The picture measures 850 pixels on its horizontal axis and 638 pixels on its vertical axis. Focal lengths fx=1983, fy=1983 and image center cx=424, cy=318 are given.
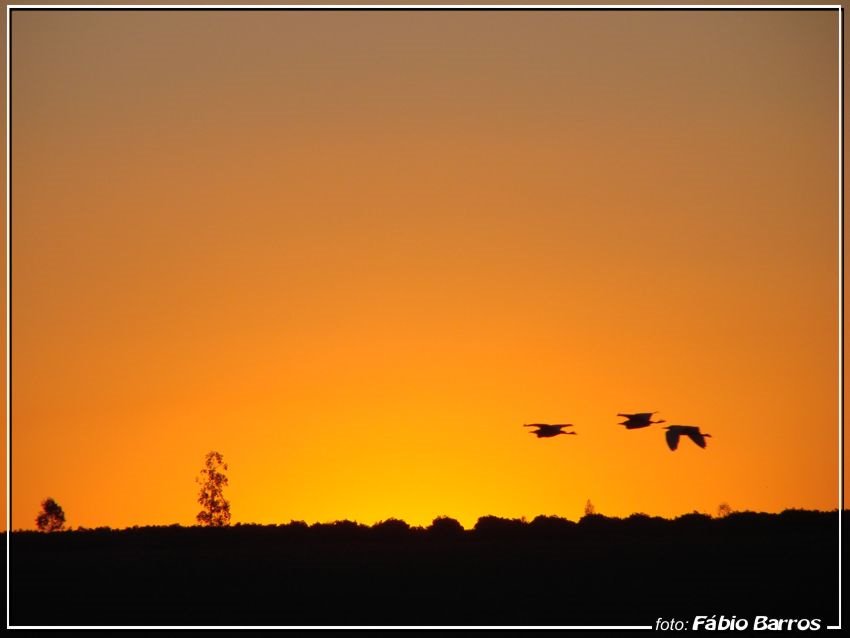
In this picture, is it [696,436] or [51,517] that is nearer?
[696,436]

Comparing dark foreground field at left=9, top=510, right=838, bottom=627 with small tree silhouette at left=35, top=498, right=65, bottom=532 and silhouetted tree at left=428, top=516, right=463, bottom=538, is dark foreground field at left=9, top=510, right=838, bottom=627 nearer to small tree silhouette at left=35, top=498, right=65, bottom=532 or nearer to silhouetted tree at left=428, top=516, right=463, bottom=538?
silhouetted tree at left=428, top=516, right=463, bottom=538

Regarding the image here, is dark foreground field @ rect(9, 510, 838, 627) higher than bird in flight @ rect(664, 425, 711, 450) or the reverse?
the reverse

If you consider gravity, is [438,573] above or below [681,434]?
below

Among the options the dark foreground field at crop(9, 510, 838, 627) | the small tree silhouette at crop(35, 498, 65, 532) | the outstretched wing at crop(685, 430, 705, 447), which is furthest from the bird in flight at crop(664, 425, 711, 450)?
the small tree silhouette at crop(35, 498, 65, 532)

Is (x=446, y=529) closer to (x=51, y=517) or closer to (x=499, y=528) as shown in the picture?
(x=499, y=528)

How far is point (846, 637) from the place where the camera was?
41.8 meters

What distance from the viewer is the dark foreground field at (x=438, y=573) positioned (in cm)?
4525

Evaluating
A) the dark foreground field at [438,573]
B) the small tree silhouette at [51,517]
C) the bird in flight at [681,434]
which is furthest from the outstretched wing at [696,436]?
the small tree silhouette at [51,517]

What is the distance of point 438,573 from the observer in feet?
159

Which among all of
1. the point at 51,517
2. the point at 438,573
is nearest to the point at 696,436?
the point at 438,573

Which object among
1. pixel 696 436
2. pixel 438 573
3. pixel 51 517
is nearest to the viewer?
pixel 696 436

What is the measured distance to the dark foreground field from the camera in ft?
148

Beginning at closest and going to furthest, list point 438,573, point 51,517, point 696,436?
point 696,436 → point 438,573 → point 51,517

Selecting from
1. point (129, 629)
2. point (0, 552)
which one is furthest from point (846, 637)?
point (0, 552)
